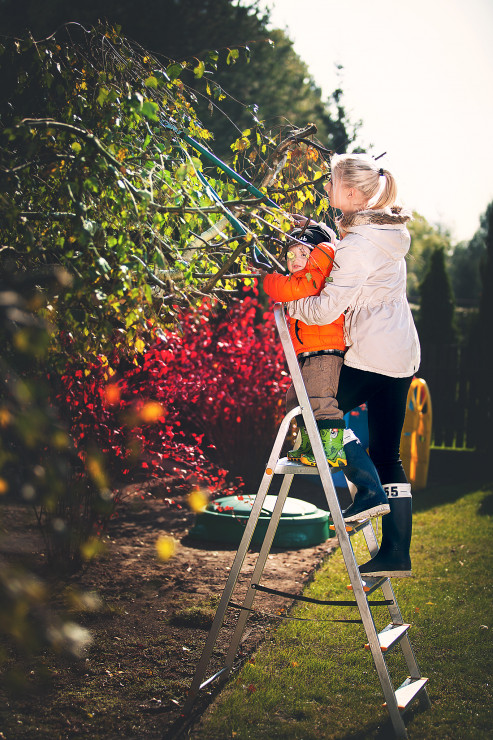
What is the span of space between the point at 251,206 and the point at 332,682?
2.20 metres

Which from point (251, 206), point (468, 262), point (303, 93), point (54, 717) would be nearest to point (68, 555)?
point (54, 717)

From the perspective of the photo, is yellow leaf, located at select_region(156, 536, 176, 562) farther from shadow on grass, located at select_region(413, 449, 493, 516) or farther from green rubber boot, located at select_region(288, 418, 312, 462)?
shadow on grass, located at select_region(413, 449, 493, 516)

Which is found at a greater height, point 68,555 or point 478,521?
point 68,555

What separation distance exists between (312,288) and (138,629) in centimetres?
219

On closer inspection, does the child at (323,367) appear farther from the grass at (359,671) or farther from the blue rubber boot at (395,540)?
the grass at (359,671)

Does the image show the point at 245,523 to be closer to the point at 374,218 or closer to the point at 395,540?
the point at 395,540

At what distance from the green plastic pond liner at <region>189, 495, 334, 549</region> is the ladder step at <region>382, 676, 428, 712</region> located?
2.27 m

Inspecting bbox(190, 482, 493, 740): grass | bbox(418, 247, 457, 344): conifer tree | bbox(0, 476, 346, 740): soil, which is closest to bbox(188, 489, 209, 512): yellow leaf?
bbox(0, 476, 346, 740): soil

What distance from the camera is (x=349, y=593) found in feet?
14.6

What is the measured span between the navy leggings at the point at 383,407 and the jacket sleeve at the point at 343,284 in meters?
0.31

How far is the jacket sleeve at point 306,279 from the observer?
2732mm

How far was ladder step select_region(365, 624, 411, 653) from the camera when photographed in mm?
2742

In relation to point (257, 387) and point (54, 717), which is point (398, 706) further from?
point (257, 387)

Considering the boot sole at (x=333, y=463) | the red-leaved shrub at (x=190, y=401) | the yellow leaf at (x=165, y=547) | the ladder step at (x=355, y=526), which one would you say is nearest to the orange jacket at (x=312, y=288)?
the boot sole at (x=333, y=463)
